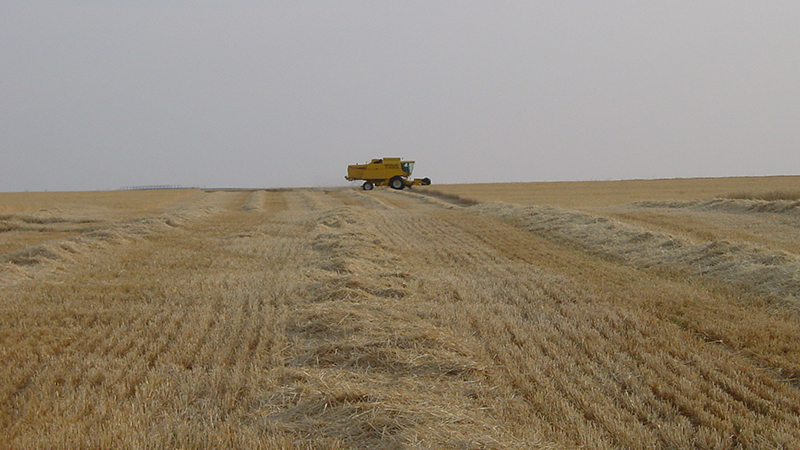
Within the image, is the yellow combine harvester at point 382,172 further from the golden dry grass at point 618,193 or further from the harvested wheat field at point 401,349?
the harvested wheat field at point 401,349

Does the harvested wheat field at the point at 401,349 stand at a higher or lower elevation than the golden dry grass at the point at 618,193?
lower

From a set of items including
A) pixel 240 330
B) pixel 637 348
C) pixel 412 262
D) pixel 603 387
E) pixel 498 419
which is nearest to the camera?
pixel 498 419

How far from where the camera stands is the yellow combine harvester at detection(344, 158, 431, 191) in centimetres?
4416

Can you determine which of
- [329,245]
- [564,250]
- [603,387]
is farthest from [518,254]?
[603,387]

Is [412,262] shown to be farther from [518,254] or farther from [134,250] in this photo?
[134,250]

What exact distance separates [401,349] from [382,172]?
3907cm

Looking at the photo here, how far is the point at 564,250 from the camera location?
43.1 ft

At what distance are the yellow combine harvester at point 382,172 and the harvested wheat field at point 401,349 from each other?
32.1 meters

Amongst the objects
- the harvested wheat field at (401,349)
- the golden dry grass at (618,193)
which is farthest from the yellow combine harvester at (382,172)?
the harvested wheat field at (401,349)

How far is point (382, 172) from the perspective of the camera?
44.3m

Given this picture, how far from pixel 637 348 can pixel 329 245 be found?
8246mm

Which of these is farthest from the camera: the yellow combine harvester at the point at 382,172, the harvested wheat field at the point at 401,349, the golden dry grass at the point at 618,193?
the yellow combine harvester at the point at 382,172

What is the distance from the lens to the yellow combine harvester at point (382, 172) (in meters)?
44.2

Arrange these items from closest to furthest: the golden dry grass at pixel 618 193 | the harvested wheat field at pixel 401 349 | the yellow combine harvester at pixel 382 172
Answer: the harvested wheat field at pixel 401 349 → the golden dry grass at pixel 618 193 → the yellow combine harvester at pixel 382 172
